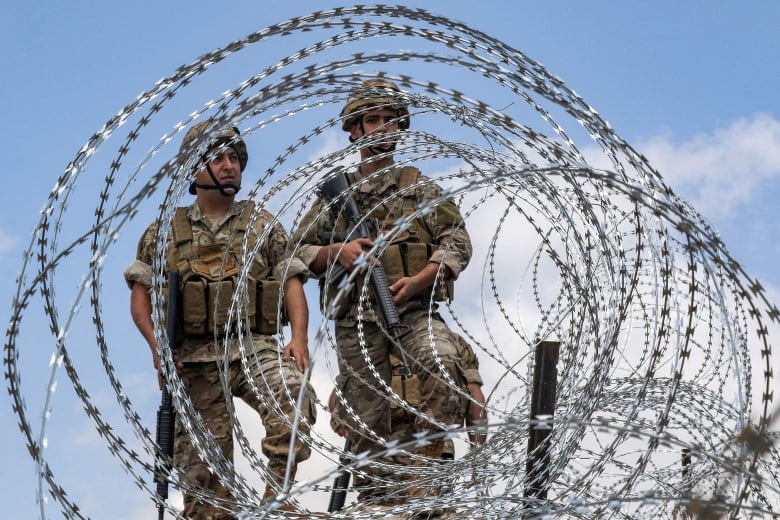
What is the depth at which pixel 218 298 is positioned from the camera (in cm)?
711

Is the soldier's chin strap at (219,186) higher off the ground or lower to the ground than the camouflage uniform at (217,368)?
higher

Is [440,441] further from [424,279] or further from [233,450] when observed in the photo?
[233,450]

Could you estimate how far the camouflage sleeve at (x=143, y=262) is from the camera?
7438mm

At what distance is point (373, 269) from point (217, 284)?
1059 mm

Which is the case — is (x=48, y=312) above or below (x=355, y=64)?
below

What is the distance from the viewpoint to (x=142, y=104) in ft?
18.6

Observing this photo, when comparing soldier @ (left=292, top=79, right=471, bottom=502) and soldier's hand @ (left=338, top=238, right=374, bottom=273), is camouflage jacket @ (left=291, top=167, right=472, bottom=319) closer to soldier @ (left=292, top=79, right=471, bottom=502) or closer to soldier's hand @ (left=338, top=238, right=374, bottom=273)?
Result: soldier @ (left=292, top=79, right=471, bottom=502)

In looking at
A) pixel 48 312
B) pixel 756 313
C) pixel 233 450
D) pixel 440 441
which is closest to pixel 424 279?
pixel 440 441

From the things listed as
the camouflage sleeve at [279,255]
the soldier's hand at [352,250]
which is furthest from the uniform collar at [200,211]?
the soldier's hand at [352,250]

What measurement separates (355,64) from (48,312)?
2170 millimetres

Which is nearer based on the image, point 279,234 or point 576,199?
point 576,199

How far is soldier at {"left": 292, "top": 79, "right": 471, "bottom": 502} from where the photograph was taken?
6895mm

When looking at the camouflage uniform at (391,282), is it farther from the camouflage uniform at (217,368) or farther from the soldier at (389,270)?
the camouflage uniform at (217,368)

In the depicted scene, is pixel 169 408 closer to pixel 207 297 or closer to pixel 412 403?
pixel 207 297
